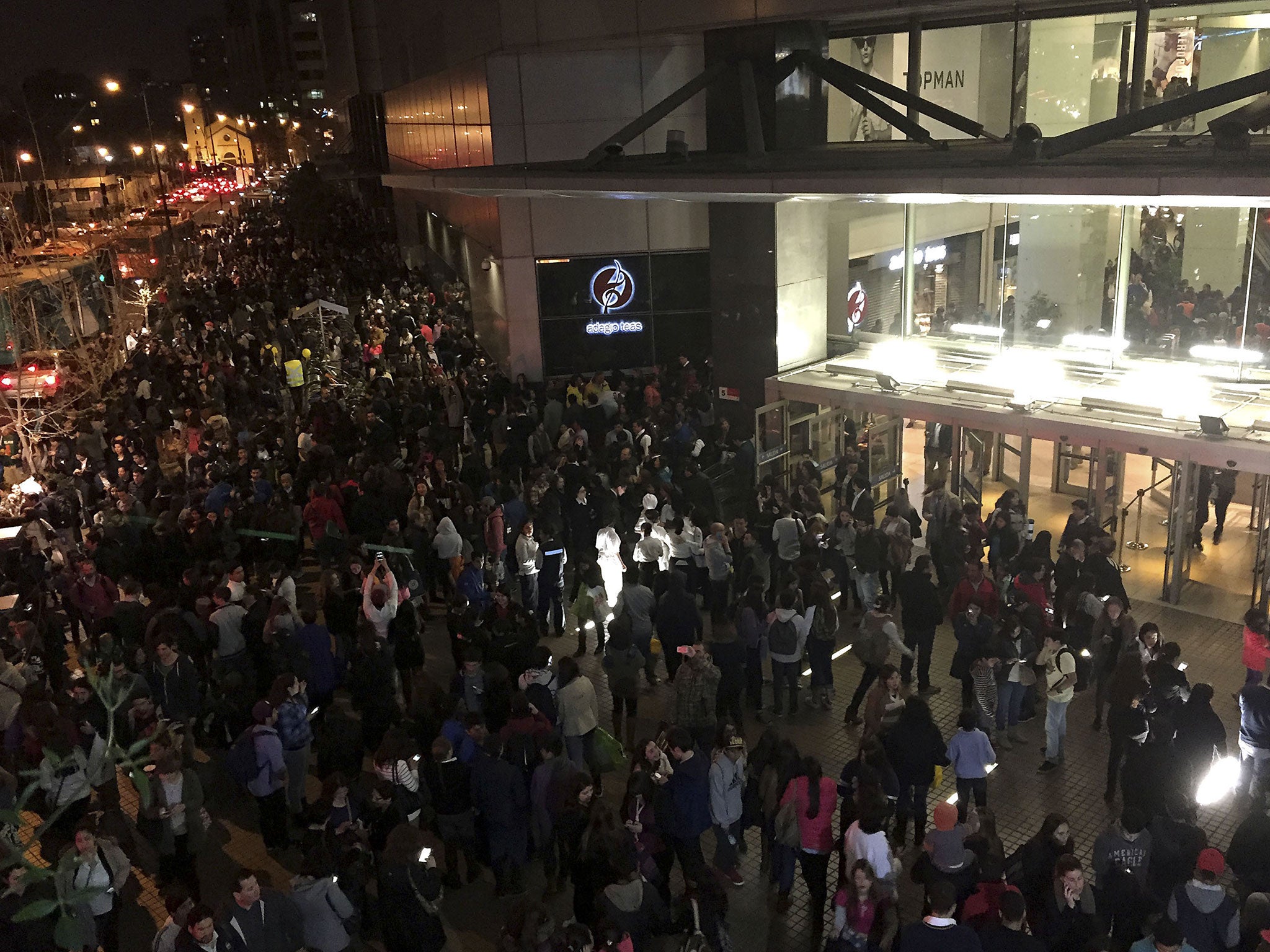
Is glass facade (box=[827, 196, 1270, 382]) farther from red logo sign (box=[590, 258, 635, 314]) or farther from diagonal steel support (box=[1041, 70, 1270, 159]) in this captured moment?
red logo sign (box=[590, 258, 635, 314])

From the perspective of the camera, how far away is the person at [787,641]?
950 centimetres

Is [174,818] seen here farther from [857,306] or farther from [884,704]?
[857,306]

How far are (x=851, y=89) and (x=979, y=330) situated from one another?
3.89 metres

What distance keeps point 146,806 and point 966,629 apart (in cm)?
651

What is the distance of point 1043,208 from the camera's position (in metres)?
14.2

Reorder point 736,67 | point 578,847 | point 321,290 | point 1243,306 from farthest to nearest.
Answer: point 321,290 → point 736,67 → point 1243,306 → point 578,847

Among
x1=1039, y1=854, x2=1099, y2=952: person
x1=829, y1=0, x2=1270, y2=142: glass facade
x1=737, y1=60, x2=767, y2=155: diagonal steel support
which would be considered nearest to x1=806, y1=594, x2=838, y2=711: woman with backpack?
x1=1039, y1=854, x2=1099, y2=952: person

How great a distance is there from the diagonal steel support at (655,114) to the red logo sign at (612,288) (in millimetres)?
6729

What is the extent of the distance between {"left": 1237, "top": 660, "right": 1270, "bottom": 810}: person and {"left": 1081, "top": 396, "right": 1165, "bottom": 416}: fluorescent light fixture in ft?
16.0

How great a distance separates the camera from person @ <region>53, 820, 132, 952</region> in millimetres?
6641

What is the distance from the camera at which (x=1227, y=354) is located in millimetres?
12883

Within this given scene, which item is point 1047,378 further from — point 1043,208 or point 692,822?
point 692,822

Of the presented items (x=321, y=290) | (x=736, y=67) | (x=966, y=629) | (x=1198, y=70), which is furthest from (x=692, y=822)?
(x=321, y=290)

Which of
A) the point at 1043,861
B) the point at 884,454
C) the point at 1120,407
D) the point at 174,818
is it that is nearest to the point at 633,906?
the point at 1043,861
